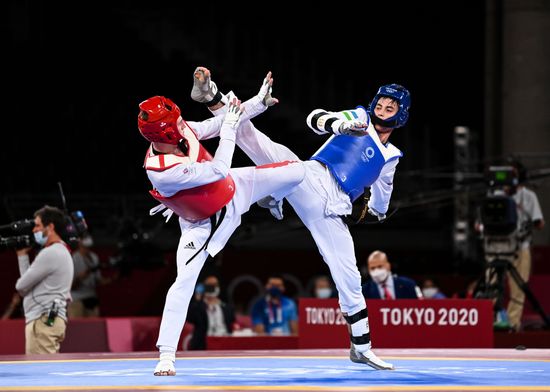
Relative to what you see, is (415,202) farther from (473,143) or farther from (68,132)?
(68,132)

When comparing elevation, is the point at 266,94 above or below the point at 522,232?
above

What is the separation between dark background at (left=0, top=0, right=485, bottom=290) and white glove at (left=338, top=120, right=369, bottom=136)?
10877mm

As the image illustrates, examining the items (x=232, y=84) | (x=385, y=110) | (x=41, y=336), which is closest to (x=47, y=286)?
(x=41, y=336)

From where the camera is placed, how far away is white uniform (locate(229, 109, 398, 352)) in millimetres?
7629

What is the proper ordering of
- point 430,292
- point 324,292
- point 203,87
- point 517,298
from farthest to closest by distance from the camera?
point 324,292
point 430,292
point 517,298
point 203,87

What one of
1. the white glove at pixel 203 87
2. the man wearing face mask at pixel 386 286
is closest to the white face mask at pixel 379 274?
the man wearing face mask at pixel 386 286

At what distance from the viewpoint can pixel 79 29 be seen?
22.5 m

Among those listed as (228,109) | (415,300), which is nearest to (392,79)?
(415,300)

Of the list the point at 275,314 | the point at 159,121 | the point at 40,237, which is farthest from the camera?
the point at 275,314

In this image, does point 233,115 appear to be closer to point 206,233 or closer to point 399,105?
point 206,233

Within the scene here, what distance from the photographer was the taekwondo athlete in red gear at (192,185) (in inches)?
281

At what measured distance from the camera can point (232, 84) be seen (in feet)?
72.6

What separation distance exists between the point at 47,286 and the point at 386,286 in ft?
10.9

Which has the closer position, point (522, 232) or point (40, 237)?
point (40, 237)
